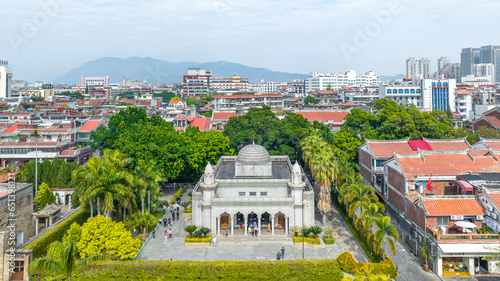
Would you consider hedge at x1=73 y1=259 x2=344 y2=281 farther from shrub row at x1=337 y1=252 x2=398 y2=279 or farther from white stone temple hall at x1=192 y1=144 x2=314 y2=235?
white stone temple hall at x1=192 y1=144 x2=314 y2=235

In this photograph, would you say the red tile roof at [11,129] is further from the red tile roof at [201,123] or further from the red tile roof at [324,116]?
the red tile roof at [324,116]

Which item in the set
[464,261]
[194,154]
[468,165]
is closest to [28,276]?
[194,154]

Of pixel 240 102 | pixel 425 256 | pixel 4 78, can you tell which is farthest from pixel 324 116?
pixel 4 78

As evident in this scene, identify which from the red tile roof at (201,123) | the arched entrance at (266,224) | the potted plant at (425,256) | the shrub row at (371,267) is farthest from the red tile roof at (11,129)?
the potted plant at (425,256)

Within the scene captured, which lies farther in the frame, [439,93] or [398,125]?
[439,93]

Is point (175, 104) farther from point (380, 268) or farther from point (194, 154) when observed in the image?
point (380, 268)

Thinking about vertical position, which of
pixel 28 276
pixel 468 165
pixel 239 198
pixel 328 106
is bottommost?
pixel 28 276

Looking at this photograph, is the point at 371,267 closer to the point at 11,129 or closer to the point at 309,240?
the point at 309,240
